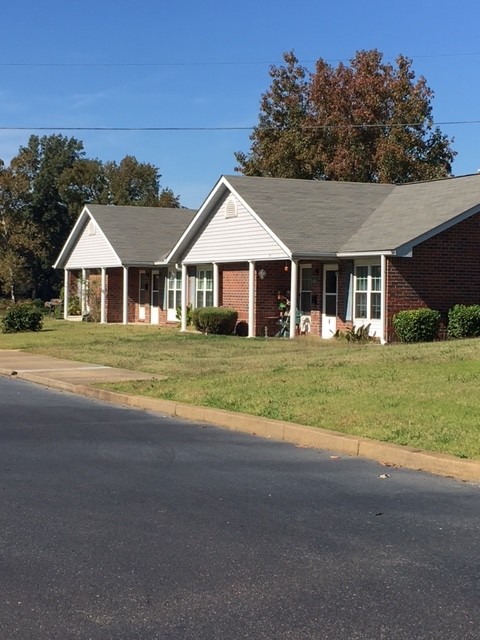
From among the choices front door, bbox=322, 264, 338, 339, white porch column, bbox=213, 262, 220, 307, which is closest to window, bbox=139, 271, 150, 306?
white porch column, bbox=213, 262, 220, 307

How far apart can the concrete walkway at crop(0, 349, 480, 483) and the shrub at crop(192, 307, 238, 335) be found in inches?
329

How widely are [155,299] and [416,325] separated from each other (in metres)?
17.4

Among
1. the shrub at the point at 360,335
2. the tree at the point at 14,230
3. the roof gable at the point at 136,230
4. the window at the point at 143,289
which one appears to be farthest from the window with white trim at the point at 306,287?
the tree at the point at 14,230

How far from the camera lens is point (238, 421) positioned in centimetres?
1145

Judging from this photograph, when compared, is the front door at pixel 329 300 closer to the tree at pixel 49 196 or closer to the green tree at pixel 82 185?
the tree at pixel 49 196

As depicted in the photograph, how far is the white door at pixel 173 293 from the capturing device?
35.5m

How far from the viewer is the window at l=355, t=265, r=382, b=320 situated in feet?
79.8

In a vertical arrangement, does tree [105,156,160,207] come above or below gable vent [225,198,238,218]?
above

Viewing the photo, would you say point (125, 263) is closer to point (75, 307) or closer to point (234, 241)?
point (75, 307)

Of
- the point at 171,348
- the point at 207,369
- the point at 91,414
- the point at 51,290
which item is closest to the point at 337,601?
the point at 91,414

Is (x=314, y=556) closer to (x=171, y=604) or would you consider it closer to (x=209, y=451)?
(x=171, y=604)

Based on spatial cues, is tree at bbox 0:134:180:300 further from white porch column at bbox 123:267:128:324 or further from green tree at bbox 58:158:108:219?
white porch column at bbox 123:267:128:324

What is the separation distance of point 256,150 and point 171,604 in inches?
1722

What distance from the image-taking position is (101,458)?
9.31 metres
